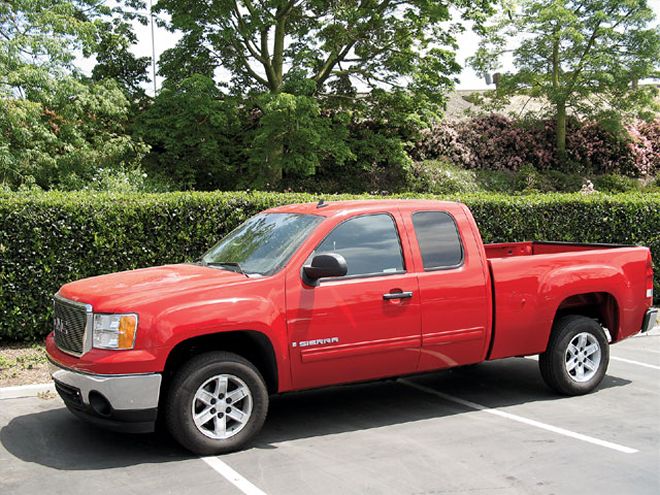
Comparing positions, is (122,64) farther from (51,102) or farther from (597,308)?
(597,308)

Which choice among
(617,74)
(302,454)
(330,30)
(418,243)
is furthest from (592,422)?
(617,74)

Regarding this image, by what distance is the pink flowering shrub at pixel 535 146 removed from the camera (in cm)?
2491

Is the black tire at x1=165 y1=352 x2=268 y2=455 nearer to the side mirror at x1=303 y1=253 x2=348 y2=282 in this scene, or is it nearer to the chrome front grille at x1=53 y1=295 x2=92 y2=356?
the chrome front grille at x1=53 y1=295 x2=92 y2=356

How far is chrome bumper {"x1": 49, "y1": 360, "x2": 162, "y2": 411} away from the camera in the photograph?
5.20 m

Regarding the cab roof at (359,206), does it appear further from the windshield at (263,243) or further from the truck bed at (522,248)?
the truck bed at (522,248)

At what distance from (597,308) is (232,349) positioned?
4024 mm

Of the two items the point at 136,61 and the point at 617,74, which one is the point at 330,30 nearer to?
the point at 136,61

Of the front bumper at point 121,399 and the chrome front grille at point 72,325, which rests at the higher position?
the chrome front grille at point 72,325

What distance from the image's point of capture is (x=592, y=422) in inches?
253

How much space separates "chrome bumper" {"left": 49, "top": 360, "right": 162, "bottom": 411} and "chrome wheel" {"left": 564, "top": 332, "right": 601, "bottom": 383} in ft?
13.4

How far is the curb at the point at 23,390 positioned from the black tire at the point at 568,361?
502cm

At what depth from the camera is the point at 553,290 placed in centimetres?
704

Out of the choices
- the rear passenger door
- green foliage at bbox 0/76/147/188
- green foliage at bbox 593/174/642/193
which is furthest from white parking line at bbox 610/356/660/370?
green foliage at bbox 593/174/642/193

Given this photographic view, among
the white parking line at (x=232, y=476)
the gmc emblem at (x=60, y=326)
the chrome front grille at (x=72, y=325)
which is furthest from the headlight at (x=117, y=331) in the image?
the white parking line at (x=232, y=476)
